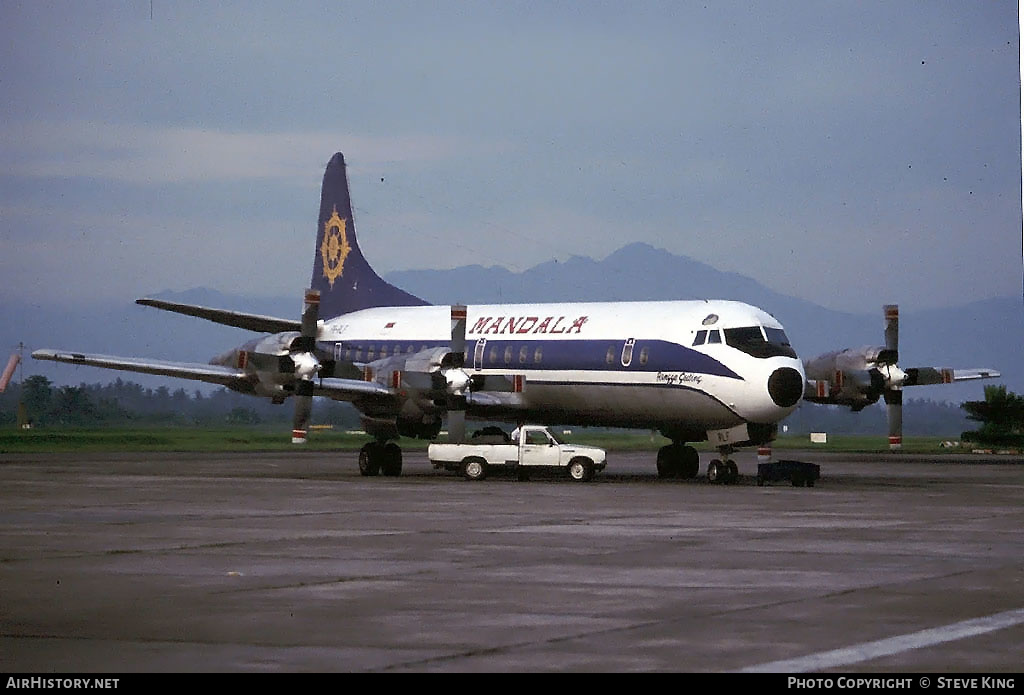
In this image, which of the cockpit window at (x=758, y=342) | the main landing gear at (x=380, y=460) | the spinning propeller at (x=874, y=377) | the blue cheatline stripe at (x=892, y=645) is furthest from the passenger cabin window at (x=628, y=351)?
the blue cheatline stripe at (x=892, y=645)

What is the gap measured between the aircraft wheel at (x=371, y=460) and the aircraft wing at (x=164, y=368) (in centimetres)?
372

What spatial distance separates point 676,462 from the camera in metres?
40.2

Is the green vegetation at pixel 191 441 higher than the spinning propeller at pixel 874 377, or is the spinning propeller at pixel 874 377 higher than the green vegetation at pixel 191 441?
the spinning propeller at pixel 874 377

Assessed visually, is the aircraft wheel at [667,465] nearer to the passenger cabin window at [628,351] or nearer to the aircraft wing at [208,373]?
the passenger cabin window at [628,351]

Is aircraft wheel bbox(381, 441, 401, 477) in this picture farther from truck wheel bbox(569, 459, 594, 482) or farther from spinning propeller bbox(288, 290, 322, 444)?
truck wheel bbox(569, 459, 594, 482)

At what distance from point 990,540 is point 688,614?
9250mm

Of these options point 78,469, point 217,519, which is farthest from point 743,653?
point 78,469

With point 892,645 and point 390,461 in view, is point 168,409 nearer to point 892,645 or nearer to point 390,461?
point 390,461

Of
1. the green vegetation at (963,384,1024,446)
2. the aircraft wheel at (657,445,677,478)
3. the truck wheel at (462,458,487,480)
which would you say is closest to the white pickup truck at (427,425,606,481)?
the truck wheel at (462,458,487,480)

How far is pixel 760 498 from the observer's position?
30828 millimetres

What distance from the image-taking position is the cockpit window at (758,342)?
3550 cm

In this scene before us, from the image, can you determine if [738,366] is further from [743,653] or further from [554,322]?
[743,653]

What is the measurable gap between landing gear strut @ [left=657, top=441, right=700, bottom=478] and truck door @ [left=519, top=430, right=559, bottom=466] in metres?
4.08
